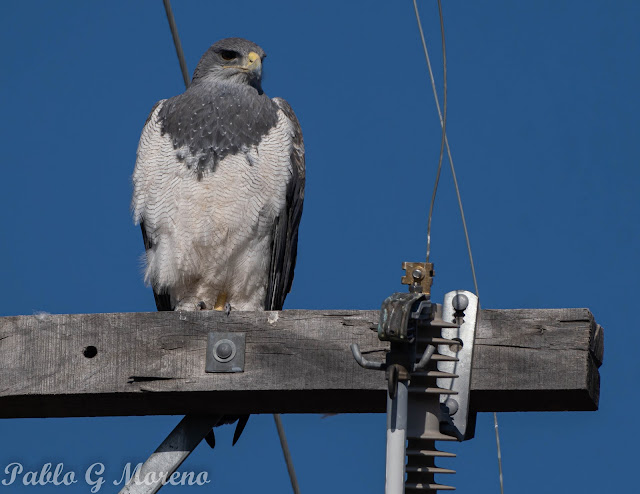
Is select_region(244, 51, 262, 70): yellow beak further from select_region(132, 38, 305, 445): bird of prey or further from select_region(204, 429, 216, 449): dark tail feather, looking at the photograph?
select_region(204, 429, 216, 449): dark tail feather

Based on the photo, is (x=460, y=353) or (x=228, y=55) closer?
(x=460, y=353)

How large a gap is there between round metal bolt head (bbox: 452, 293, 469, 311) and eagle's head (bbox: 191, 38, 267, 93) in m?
3.14

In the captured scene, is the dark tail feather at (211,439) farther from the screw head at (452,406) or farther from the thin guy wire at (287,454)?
the screw head at (452,406)

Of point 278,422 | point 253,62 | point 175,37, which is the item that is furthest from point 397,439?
point 253,62

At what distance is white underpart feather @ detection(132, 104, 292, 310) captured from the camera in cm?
533

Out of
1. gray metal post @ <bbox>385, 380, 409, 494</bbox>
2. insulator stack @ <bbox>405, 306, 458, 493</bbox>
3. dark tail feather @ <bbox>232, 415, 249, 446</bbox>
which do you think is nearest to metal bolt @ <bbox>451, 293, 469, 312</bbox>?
insulator stack @ <bbox>405, 306, 458, 493</bbox>

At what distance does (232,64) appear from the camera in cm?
603

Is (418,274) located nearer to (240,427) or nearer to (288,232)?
(240,427)

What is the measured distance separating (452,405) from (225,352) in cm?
66

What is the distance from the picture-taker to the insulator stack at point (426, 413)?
275cm

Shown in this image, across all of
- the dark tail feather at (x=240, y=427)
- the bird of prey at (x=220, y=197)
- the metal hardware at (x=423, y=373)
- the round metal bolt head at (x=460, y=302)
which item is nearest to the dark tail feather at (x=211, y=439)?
the dark tail feather at (x=240, y=427)

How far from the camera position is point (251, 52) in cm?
608

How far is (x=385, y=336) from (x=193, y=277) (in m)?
3.10

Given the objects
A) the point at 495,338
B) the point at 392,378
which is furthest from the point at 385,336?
the point at 495,338
